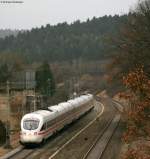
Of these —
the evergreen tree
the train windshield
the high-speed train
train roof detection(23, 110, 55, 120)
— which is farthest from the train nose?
the evergreen tree

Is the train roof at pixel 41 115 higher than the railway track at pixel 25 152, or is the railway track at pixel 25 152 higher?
the train roof at pixel 41 115

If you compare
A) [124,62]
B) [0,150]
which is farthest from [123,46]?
[0,150]

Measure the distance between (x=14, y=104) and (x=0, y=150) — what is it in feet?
104

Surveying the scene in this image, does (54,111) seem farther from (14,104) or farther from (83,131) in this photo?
(14,104)

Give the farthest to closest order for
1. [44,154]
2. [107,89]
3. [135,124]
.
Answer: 1. [107,89]
2. [44,154]
3. [135,124]

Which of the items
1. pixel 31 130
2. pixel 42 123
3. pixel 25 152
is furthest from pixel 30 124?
pixel 25 152

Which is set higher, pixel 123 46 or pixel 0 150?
pixel 123 46

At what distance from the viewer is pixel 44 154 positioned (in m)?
39.7

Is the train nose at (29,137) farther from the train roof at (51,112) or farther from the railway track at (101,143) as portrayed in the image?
the railway track at (101,143)

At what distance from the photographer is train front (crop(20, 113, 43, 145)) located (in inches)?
1652

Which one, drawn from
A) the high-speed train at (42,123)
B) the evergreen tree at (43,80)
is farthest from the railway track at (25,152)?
the evergreen tree at (43,80)

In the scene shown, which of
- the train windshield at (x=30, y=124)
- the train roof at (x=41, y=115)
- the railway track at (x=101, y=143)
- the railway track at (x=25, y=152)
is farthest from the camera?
the train roof at (x=41, y=115)

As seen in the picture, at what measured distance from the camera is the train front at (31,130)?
4197 centimetres

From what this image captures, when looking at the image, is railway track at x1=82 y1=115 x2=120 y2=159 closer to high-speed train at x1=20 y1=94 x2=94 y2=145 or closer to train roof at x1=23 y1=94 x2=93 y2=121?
high-speed train at x1=20 y1=94 x2=94 y2=145
